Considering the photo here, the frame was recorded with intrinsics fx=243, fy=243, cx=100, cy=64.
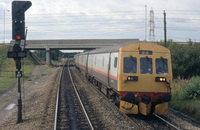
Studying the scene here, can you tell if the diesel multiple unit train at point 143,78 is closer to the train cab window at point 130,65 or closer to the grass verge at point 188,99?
the train cab window at point 130,65

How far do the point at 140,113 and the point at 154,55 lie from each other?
2879 millimetres

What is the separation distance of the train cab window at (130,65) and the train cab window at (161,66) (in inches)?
40.1

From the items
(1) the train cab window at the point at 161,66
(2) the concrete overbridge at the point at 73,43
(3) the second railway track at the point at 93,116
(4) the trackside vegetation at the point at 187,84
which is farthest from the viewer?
(2) the concrete overbridge at the point at 73,43

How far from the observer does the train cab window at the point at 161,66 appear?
34.9 ft

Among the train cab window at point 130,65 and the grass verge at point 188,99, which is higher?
the train cab window at point 130,65

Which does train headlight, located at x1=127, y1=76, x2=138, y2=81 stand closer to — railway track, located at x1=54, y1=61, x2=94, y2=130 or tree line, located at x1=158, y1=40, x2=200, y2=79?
railway track, located at x1=54, y1=61, x2=94, y2=130

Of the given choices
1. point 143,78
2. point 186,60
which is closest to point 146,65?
point 143,78

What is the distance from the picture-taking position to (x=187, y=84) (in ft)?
49.3

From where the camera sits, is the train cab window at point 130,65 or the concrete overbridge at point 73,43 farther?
the concrete overbridge at point 73,43

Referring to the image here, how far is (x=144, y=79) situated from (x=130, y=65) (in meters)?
0.85

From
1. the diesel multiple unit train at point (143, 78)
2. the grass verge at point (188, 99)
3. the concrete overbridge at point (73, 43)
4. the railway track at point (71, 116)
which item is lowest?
the railway track at point (71, 116)

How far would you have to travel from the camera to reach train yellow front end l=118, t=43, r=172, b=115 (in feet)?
34.1

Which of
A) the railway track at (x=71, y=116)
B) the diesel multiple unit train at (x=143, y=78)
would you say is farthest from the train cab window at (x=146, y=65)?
the railway track at (x=71, y=116)

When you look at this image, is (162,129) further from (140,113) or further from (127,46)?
(127,46)
